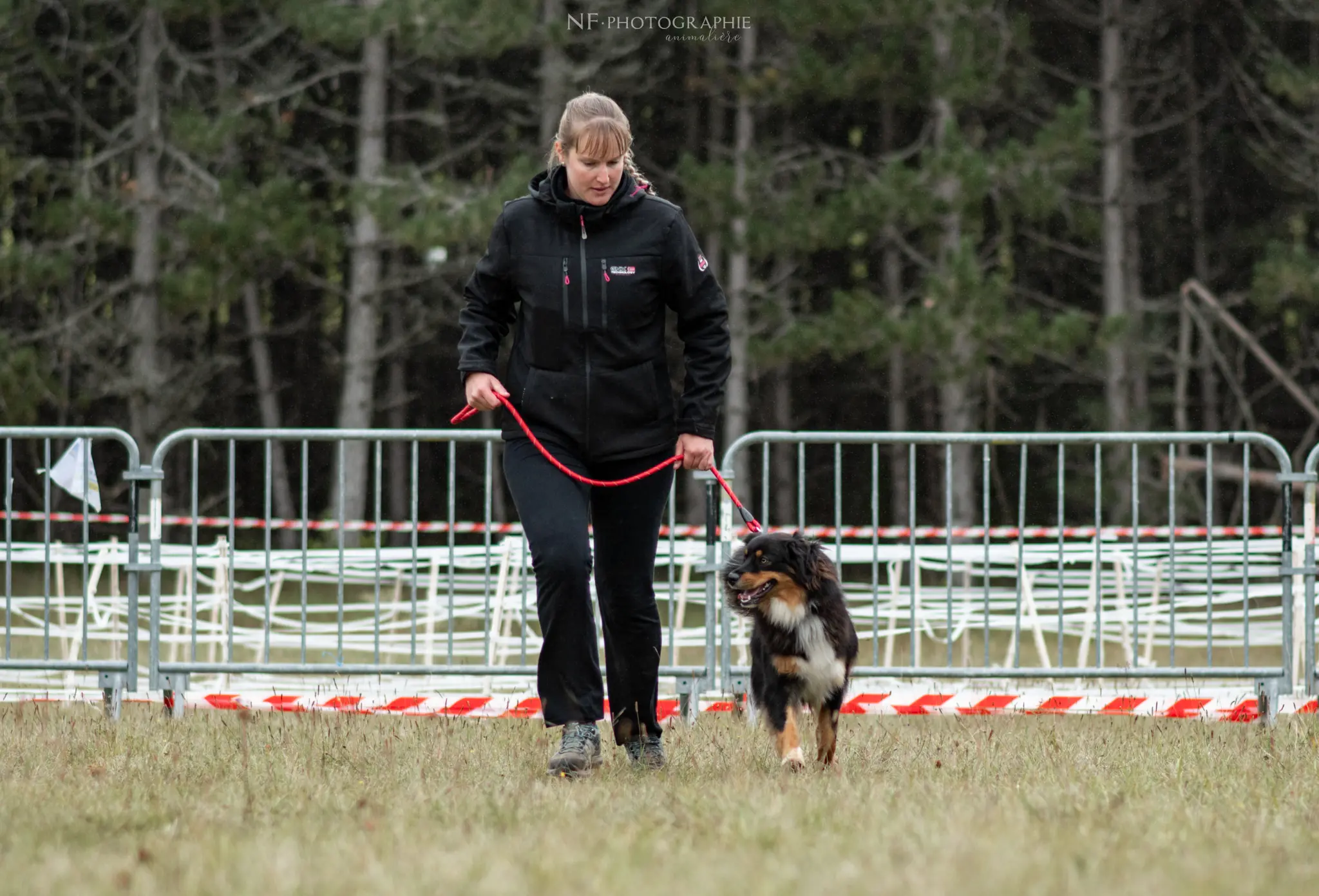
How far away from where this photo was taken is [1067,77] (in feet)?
78.8

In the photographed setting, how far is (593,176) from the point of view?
523 cm

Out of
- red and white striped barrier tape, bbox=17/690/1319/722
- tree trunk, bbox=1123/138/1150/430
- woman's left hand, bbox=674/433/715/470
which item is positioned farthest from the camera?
tree trunk, bbox=1123/138/1150/430

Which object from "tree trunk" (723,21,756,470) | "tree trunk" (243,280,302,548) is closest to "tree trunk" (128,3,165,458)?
"tree trunk" (243,280,302,548)

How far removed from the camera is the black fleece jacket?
209 inches

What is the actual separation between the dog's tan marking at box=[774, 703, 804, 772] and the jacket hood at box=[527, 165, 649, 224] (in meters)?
1.75

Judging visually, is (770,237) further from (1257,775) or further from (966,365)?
(1257,775)

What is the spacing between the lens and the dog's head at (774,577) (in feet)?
19.2

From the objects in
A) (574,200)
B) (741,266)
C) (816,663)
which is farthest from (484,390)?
(741,266)

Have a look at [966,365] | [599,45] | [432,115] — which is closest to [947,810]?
[966,365]

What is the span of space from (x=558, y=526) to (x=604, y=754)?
1196 millimetres

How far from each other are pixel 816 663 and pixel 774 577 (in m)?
0.32

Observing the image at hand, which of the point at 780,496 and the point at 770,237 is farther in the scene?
the point at 780,496

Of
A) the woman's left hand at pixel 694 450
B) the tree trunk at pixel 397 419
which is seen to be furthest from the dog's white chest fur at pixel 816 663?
the tree trunk at pixel 397 419

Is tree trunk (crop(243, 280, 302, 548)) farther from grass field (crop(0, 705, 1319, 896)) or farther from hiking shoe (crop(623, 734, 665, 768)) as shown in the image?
hiking shoe (crop(623, 734, 665, 768))
